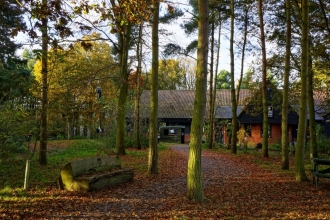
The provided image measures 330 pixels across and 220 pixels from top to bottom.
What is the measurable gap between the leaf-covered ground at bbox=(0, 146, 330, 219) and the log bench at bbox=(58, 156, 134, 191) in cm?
25

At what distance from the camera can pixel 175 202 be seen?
696 cm

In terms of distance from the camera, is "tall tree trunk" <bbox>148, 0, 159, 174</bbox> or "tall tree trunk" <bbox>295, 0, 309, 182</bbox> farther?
"tall tree trunk" <bbox>148, 0, 159, 174</bbox>

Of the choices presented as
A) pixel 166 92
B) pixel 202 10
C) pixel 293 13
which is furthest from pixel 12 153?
pixel 166 92

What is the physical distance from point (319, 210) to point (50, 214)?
5253mm

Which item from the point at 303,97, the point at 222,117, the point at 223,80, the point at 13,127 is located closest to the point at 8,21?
the point at 13,127

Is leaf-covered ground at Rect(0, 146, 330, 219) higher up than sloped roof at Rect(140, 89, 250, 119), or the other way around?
sloped roof at Rect(140, 89, 250, 119)

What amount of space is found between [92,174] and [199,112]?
11.8 feet

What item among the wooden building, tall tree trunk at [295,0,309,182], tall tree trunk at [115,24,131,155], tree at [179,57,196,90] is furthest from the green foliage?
tree at [179,57,196,90]

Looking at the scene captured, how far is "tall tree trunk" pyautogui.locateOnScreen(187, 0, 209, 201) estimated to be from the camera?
690 centimetres

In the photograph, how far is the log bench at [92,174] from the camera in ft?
25.9

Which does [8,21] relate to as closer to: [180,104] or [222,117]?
[222,117]

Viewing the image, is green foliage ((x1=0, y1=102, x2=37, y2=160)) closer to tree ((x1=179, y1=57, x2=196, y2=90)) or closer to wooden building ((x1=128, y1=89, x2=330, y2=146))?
wooden building ((x1=128, y1=89, x2=330, y2=146))

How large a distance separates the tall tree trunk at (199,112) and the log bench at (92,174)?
2.59 meters

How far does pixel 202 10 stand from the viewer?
6.98 meters
